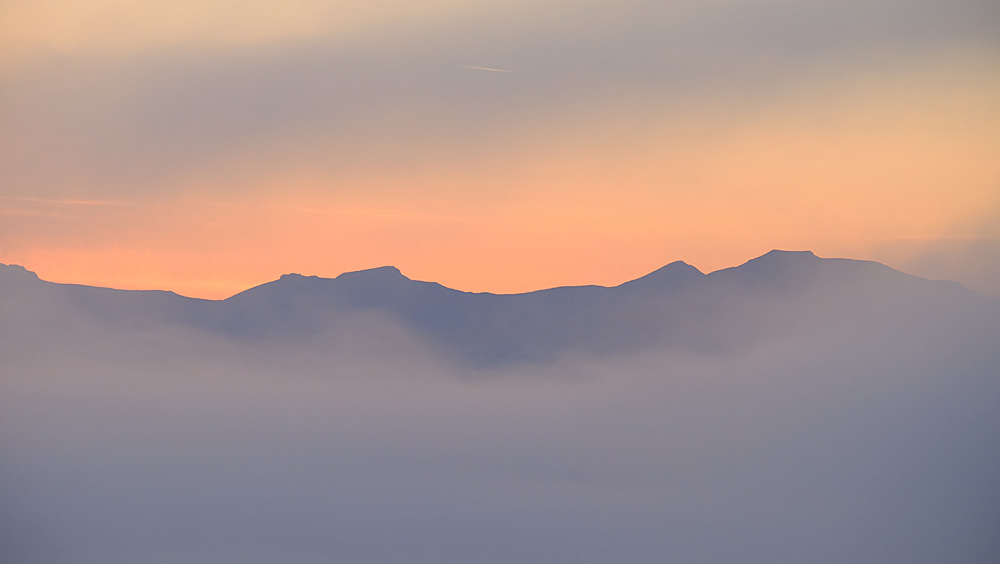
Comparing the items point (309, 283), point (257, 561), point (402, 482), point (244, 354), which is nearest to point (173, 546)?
point (257, 561)

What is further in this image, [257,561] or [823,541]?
[257,561]

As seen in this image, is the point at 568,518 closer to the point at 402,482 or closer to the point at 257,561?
the point at 402,482

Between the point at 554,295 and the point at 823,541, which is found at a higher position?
the point at 554,295

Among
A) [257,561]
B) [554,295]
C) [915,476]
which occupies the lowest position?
[257,561]

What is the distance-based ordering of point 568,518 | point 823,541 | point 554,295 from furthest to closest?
point 554,295 < point 568,518 < point 823,541

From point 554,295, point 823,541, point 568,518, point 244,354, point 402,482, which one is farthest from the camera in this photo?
point 554,295

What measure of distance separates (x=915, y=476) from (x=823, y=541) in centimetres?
1752

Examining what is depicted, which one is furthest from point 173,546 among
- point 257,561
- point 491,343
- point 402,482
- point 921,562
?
point 921,562

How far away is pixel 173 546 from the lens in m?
118

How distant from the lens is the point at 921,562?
364ft

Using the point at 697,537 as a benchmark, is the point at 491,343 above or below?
above

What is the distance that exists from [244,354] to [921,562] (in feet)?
313

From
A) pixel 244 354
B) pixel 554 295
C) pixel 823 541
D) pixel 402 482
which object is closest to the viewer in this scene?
pixel 823 541

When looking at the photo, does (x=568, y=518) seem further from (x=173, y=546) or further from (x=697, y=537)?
(x=173, y=546)
